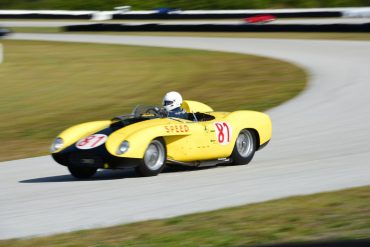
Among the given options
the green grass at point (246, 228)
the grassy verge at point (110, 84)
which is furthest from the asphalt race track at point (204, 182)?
the grassy verge at point (110, 84)

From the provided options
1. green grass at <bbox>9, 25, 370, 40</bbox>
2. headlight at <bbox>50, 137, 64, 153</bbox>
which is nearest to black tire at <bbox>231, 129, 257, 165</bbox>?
headlight at <bbox>50, 137, 64, 153</bbox>

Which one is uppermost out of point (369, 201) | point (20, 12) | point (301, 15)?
point (20, 12)

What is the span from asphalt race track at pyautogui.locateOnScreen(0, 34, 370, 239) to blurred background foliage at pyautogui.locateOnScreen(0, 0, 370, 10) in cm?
3291

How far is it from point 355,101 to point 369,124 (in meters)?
2.58

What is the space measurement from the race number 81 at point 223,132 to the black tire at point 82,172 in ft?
5.05

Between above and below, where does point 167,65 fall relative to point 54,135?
above

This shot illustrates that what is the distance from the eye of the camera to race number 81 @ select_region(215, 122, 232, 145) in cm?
969

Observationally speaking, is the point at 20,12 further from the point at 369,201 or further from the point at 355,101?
the point at 369,201

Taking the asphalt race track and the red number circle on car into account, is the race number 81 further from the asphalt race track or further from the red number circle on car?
the red number circle on car

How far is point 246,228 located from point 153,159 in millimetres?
2840

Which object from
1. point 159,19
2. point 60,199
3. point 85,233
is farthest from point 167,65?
point 159,19

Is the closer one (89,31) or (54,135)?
(54,135)

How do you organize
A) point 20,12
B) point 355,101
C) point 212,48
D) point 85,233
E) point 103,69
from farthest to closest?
point 20,12, point 212,48, point 103,69, point 355,101, point 85,233

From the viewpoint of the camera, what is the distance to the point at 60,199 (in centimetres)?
800
